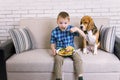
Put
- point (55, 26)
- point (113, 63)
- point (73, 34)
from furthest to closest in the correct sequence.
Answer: point (55, 26) < point (73, 34) < point (113, 63)

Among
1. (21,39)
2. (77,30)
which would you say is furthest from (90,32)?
(21,39)

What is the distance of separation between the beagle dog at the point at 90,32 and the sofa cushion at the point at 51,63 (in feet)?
0.59

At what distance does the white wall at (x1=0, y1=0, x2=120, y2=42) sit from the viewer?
2.91 metres

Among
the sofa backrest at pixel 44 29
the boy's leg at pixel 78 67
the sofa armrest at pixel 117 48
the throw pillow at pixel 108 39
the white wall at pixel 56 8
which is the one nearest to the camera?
the boy's leg at pixel 78 67

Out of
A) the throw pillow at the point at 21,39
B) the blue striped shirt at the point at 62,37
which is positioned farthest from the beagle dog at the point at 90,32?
the throw pillow at the point at 21,39

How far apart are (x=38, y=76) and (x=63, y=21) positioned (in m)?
0.67

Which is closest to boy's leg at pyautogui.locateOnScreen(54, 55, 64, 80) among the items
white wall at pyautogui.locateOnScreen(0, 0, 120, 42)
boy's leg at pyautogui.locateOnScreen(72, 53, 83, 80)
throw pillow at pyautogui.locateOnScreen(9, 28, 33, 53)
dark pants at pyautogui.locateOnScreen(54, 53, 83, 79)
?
dark pants at pyautogui.locateOnScreen(54, 53, 83, 79)

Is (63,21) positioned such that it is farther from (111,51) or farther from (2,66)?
(2,66)

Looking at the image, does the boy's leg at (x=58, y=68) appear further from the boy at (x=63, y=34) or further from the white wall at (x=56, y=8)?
the white wall at (x=56, y=8)

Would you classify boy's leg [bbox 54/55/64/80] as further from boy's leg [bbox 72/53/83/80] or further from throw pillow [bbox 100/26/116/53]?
throw pillow [bbox 100/26/116/53]

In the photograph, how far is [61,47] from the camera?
8.10ft

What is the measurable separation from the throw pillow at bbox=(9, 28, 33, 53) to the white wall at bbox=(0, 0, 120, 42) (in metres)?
0.49

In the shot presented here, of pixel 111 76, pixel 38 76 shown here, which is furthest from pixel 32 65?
pixel 111 76

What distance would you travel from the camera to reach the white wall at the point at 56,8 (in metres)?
2.91
